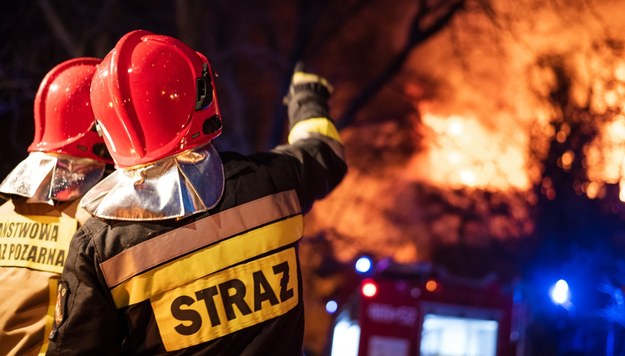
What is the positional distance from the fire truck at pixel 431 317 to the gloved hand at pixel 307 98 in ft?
20.5

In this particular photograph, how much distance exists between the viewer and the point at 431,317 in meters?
9.41

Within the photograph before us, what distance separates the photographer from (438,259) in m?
17.8

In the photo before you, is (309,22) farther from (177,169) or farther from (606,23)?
(177,169)

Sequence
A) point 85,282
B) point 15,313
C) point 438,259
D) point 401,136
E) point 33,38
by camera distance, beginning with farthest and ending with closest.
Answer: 1. point 438,259
2. point 401,136
3. point 33,38
4. point 15,313
5. point 85,282

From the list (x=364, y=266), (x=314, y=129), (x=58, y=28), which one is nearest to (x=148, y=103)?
(x=314, y=129)

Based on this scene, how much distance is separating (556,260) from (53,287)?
5591mm

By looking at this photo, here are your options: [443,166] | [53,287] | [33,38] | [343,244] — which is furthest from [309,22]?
[53,287]

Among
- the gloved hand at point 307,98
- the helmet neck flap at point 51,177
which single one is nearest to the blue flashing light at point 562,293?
the gloved hand at point 307,98

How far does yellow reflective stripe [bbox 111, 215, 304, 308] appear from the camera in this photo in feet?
8.00

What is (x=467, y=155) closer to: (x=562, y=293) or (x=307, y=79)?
(x=562, y=293)

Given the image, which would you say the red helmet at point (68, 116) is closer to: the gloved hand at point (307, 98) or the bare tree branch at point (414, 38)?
the gloved hand at point (307, 98)

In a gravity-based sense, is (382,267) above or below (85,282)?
above

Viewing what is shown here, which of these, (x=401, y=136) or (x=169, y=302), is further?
(x=401, y=136)

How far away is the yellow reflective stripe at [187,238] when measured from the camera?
242 cm
